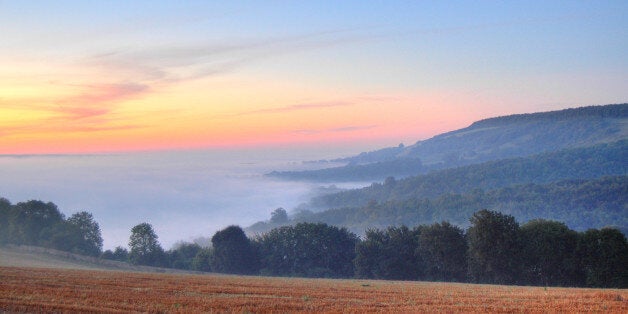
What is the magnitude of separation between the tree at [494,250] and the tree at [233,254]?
40.6 meters

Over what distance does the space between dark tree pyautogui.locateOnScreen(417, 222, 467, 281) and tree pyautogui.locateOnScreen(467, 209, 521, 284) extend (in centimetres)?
306

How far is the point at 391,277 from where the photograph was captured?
79.0 metres

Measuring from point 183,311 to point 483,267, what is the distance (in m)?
57.8

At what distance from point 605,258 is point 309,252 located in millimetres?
48546

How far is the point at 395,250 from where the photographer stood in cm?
8062

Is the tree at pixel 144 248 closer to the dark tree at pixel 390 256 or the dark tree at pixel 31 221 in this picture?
the dark tree at pixel 31 221

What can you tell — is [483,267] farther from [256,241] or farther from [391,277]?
[256,241]

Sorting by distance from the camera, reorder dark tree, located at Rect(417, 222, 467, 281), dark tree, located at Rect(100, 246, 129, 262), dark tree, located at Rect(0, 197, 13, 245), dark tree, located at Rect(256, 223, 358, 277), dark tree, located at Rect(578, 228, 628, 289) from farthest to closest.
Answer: dark tree, located at Rect(0, 197, 13, 245)
dark tree, located at Rect(100, 246, 129, 262)
dark tree, located at Rect(256, 223, 358, 277)
dark tree, located at Rect(417, 222, 467, 281)
dark tree, located at Rect(578, 228, 628, 289)

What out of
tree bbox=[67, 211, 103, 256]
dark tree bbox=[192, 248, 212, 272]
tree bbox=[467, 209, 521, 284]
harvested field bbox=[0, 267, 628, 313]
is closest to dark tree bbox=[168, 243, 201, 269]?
dark tree bbox=[192, 248, 212, 272]

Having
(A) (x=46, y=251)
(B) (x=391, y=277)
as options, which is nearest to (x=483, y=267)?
(B) (x=391, y=277)

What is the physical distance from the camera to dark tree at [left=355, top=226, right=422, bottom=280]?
7862 cm

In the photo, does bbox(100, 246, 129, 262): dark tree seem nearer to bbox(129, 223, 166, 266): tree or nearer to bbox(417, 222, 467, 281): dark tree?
bbox(129, 223, 166, 266): tree

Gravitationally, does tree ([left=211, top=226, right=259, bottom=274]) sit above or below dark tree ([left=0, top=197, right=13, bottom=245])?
below

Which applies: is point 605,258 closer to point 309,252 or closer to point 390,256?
point 390,256
